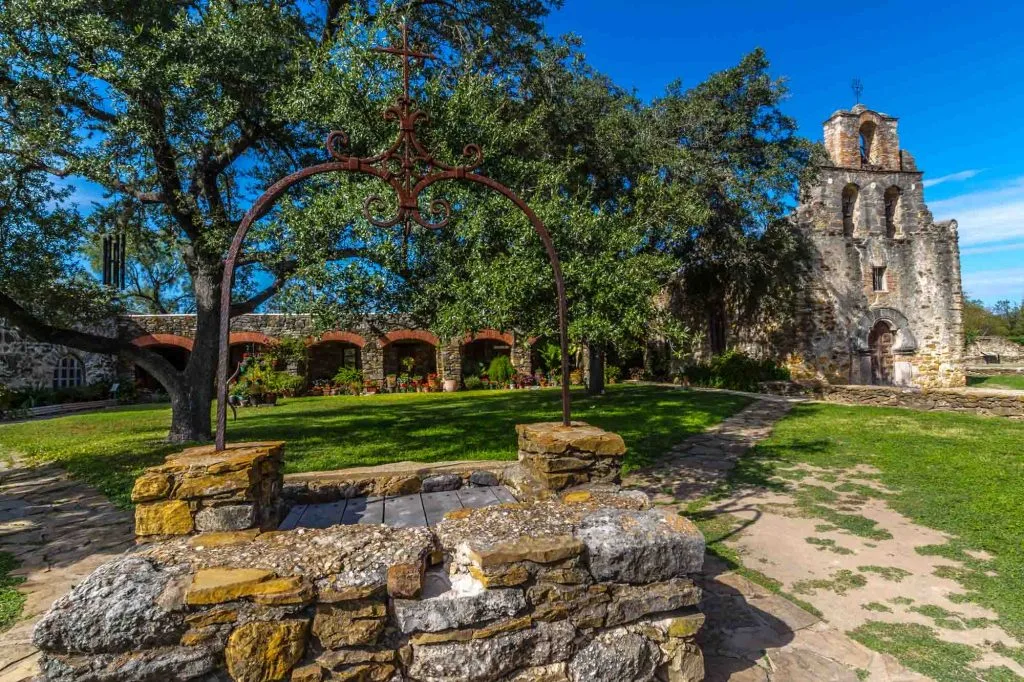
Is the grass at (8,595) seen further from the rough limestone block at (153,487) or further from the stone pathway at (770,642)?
the stone pathway at (770,642)

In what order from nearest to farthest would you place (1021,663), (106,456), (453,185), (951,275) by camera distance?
(1021,663), (453,185), (106,456), (951,275)

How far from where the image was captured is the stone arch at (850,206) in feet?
53.1

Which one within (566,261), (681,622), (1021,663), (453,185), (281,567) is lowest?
(1021,663)

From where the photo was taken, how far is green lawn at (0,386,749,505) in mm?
7086

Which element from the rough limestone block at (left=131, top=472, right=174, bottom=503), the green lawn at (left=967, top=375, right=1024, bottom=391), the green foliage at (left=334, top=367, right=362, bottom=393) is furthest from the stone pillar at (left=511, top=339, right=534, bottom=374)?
the rough limestone block at (left=131, top=472, right=174, bottom=503)

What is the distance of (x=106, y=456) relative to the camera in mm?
7742

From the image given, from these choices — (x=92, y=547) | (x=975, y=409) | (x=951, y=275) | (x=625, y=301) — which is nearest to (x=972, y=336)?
(x=951, y=275)

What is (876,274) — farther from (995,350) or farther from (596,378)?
(995,350)

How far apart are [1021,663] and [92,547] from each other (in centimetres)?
651

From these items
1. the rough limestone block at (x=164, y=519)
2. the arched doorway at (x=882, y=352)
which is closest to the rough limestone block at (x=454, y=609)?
the rough limestone block at (x=164, y=519)

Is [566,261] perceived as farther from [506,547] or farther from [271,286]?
[271,286]

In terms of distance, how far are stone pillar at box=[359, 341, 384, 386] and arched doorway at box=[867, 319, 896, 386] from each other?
17067mm

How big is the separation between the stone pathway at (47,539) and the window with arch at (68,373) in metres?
12.7

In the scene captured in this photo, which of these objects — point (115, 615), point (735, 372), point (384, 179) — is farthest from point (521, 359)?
point (115, 615)
